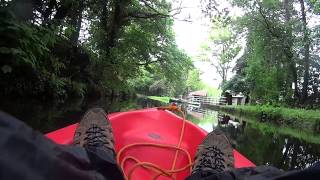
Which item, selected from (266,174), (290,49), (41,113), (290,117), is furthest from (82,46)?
(266,174)

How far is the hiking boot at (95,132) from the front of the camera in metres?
1.74

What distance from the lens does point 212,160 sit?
1.94m

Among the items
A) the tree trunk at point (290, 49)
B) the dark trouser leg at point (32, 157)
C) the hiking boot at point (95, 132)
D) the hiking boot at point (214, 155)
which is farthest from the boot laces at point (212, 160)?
the tree trunk at point (290, 49)

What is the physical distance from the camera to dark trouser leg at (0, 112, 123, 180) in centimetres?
83

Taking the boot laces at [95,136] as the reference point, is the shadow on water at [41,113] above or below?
below

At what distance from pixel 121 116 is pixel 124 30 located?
14.7m

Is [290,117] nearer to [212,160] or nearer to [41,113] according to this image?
[41,113]

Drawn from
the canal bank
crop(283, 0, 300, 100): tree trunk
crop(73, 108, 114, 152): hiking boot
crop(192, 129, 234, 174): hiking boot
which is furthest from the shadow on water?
crop(283, 0, 300, 100): tree trunk

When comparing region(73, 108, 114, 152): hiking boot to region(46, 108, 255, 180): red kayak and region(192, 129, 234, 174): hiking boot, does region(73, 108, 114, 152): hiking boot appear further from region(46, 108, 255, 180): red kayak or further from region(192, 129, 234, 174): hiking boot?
region(192, 129, 234, 174): hiking boot

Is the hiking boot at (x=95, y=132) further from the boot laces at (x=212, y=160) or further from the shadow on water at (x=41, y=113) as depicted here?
the shadow on water at (x=41, y=113)

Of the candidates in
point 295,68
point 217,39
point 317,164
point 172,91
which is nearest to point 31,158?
point 317,164

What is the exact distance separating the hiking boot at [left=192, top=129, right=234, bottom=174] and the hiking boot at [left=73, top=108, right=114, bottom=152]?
428 millimetres

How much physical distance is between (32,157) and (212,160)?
119 centimetres

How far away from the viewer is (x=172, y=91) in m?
55.5
